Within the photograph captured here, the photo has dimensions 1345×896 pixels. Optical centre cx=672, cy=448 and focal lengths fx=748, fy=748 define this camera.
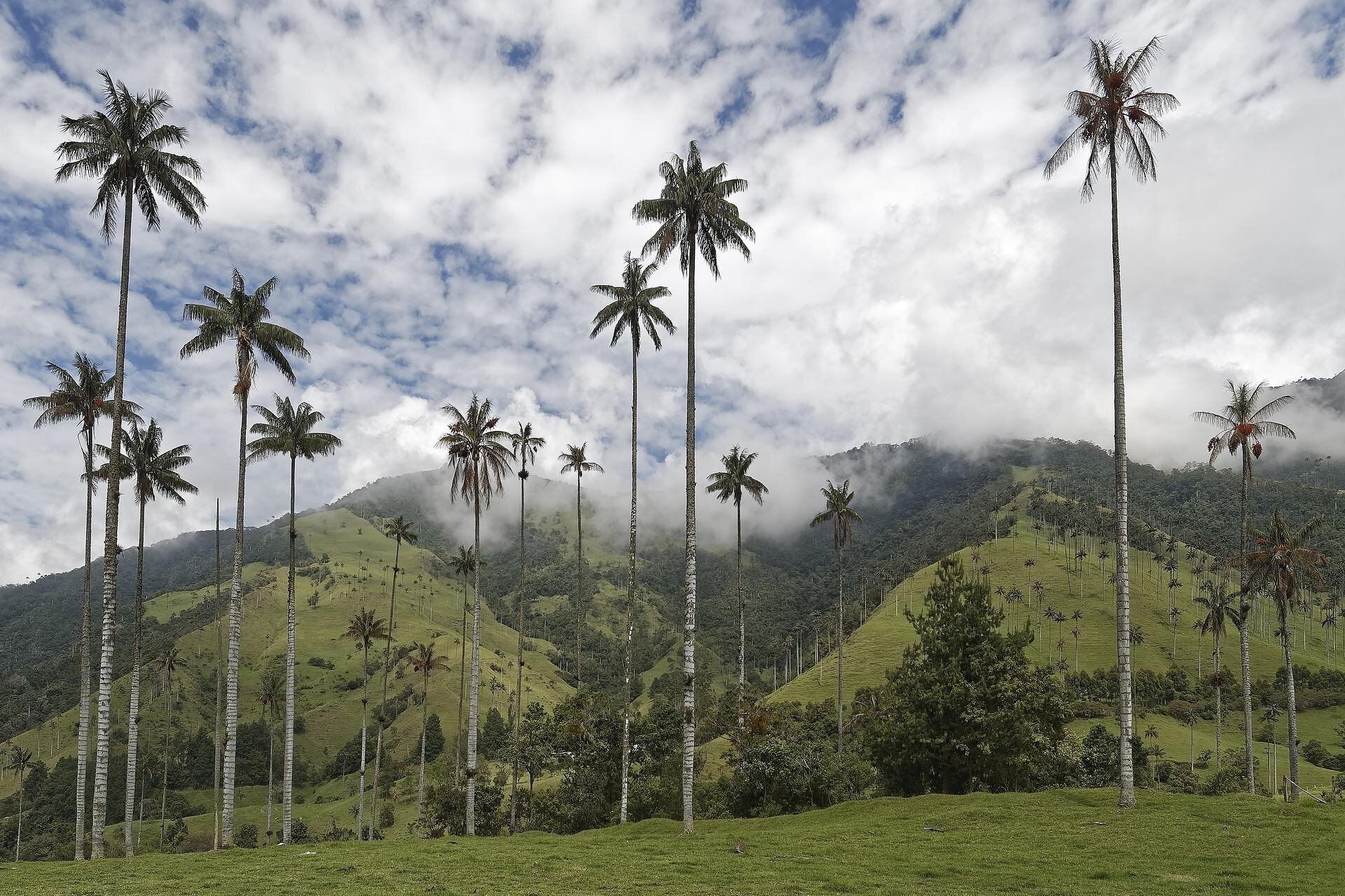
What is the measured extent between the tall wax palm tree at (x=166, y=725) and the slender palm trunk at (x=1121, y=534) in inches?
3707

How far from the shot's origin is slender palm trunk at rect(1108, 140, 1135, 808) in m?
30.3

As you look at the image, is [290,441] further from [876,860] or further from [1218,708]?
[1218,708]

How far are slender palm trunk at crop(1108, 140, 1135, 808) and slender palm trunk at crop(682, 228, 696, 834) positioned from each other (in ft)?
57.6

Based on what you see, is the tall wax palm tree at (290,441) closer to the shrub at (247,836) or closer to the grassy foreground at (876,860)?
the grassy foreground at (876,860)

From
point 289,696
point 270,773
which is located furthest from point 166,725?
point 289,696

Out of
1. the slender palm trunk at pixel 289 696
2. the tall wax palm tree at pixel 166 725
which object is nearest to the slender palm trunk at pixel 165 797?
the tall wax palm tree at pixel 166 725

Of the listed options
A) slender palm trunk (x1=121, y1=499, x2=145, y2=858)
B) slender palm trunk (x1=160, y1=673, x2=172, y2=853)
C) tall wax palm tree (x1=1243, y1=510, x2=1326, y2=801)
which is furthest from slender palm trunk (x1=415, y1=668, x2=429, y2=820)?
tall wax palm tree (x1=1243, y1=510, x2=1326, y2=801)

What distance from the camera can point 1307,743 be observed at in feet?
364

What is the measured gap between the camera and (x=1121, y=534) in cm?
3284

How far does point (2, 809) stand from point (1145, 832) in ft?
623

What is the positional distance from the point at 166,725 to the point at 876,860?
633 ft

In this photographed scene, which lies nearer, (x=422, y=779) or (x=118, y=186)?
(x=118, y=186)

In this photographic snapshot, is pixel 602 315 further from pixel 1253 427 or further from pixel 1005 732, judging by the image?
pixel 1253 427

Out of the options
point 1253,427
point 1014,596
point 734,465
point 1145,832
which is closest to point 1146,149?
point 1253,427
